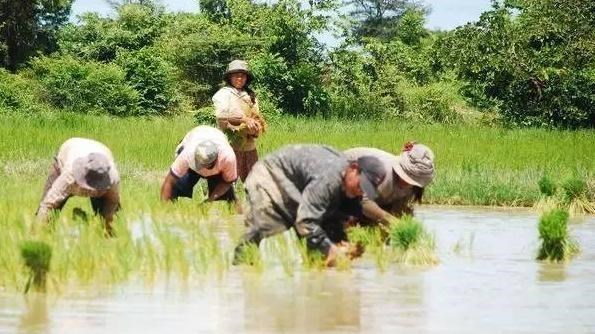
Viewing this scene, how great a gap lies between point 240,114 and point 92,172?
143 inches

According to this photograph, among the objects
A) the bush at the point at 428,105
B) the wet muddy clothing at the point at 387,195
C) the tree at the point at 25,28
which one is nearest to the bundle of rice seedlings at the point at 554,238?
the wet muddy clothing at the point at 387,195

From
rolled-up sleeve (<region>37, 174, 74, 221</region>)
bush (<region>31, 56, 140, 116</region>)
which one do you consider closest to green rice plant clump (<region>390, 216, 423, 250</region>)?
rolled-up sleeve (<region>37, 174, 74, 221</region>)

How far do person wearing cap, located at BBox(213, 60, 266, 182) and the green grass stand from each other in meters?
0.79

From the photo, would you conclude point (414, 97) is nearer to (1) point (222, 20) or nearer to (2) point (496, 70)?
(2) point (496, 70)

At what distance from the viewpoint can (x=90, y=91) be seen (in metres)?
27.9

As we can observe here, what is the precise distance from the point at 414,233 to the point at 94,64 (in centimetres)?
2332

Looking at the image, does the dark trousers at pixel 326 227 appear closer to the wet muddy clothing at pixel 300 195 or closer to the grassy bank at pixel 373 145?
the wet muddy clothing at pixel 300 195

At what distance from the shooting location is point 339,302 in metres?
6.39

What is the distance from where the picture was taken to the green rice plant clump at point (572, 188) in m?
11.9

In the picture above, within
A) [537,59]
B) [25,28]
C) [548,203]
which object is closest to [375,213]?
[548,203]

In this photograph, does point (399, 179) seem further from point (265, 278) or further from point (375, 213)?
point (265, 278)

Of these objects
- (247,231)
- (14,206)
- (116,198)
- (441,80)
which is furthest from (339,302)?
(441,80)

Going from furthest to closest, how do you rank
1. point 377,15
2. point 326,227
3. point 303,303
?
point 377,15, point 326,227, point 303,303

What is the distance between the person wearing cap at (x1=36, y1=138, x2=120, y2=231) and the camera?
7684 millimetres
